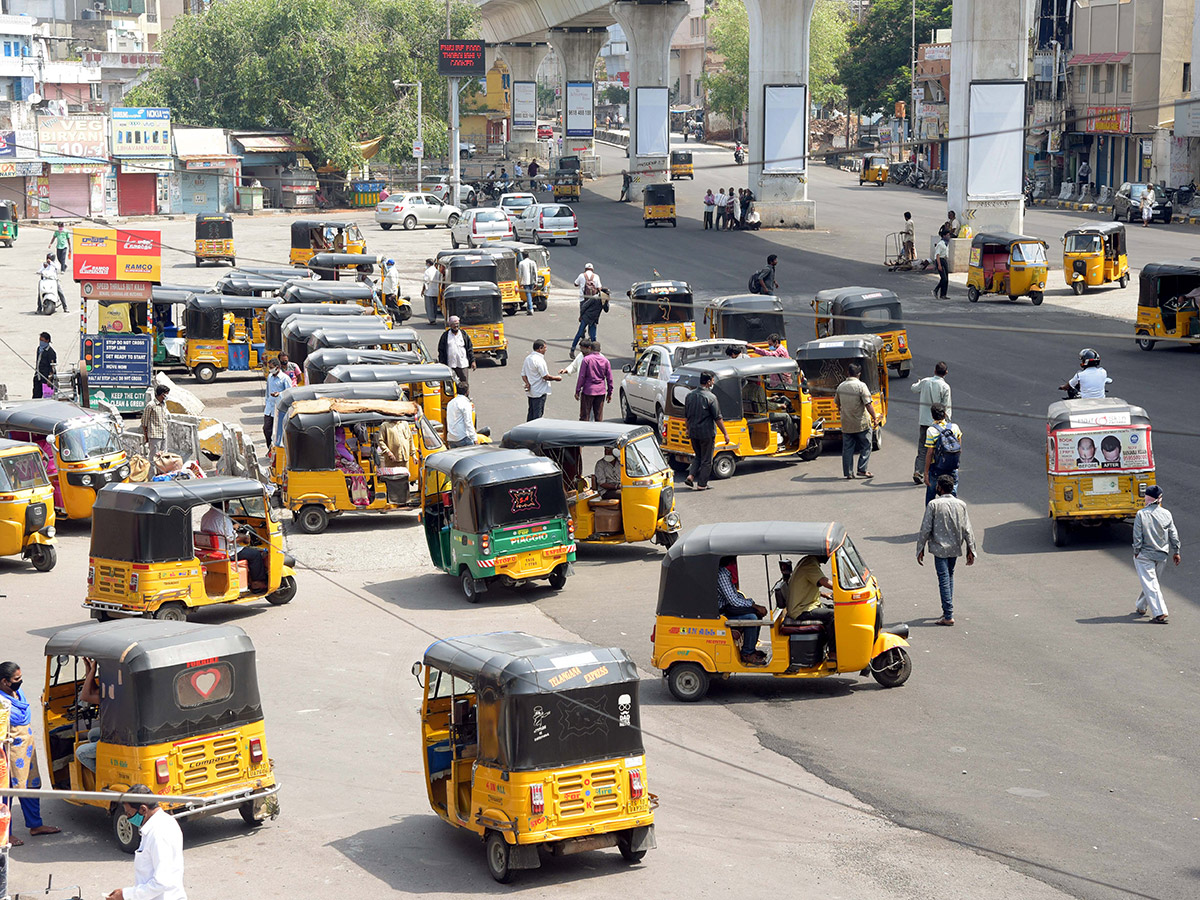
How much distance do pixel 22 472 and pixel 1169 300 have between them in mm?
22941

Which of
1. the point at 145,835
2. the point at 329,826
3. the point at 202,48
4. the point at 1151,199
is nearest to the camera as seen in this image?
the point at 145,835

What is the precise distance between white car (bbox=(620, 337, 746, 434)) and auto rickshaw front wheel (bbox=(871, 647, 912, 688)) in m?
11.6

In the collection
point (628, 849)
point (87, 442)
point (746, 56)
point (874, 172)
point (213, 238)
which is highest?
point (746, 56)

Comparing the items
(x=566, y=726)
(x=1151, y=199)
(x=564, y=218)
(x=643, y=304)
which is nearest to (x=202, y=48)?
(x=564, y=218)

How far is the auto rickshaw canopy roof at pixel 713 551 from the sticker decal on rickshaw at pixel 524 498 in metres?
3.84

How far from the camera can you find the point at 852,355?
81.1 feet

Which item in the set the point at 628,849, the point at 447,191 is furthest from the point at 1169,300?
the point at 447,191

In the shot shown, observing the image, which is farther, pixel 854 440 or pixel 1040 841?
pixel 854 440

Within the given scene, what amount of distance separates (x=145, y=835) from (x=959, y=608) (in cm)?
1056

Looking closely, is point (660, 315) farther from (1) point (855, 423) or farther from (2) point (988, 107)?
(2) point (988, 107)

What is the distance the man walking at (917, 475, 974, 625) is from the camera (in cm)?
1608

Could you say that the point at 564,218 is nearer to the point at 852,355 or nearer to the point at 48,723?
the point at 852,355

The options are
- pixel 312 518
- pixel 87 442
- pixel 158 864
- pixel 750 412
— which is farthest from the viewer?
pixel 750 412

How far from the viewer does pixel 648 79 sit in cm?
8100
